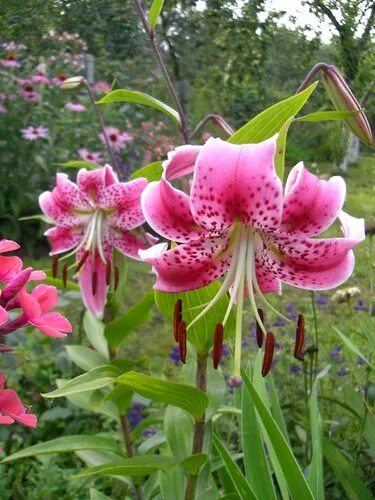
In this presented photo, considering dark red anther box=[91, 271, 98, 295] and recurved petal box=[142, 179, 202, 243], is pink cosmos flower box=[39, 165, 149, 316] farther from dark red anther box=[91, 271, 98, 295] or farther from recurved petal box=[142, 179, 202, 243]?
recurved petal box=[142, 179, 202, 243]

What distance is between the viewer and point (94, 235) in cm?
97

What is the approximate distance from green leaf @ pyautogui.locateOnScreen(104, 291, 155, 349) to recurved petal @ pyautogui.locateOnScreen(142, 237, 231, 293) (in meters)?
0.28

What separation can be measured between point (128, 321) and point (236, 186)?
1.54ft

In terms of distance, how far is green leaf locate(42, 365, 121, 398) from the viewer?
1.95ft

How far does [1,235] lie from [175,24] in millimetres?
1587

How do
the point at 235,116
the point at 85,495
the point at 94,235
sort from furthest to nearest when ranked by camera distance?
the point at 235,116, the point at 85,495, the point at 94,235

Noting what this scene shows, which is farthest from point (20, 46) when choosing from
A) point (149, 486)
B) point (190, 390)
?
point (190, 390)

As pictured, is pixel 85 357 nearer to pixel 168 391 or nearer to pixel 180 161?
pixel 168 391

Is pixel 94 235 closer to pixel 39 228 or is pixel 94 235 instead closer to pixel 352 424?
pixel 352 424

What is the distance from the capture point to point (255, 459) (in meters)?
0.77

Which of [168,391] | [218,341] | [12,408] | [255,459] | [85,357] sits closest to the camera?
→ [12,408]

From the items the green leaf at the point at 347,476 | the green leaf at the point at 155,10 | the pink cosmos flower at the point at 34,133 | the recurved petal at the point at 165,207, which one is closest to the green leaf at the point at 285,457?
the recurved petal at the point at 165,207

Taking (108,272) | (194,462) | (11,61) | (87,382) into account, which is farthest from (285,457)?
(11,61)

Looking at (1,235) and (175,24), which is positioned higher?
(175,24)
